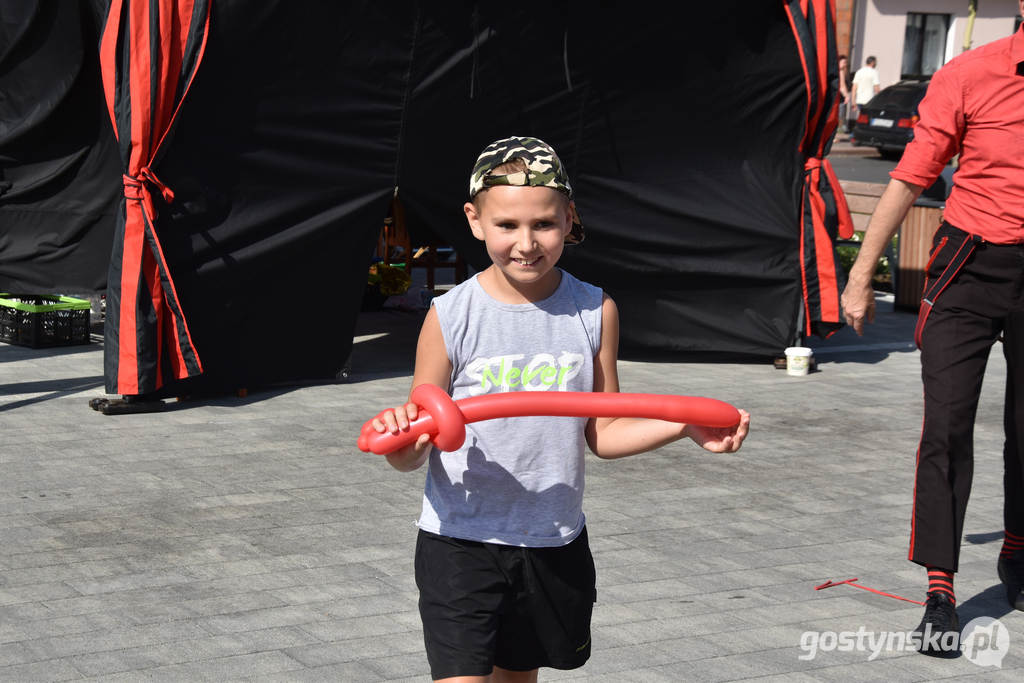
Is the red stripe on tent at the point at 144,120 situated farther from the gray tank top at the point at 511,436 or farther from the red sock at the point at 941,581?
the gray tank top at the point at 511,436

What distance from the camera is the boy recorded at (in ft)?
10.5

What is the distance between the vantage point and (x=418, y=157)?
30.1 feet

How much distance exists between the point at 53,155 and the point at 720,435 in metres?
7.87

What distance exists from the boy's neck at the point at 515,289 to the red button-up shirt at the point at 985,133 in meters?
2.09

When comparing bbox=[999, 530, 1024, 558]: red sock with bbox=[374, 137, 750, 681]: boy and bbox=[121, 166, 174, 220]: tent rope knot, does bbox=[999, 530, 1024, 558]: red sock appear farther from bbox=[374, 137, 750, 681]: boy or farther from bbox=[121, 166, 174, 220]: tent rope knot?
bbox=[121, 166, 174, 220]: tent rope knot

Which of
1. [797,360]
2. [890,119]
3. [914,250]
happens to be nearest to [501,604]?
[797,360]

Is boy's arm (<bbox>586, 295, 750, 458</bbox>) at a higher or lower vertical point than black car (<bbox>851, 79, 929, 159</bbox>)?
lower

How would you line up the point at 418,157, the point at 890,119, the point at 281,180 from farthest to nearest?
the point at 890,119
the point at 418,157
the point at 281,180

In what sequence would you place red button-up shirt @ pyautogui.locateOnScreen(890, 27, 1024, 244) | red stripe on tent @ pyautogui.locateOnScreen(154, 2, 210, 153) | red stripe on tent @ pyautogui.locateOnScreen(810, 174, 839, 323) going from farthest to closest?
1. red stripe on tent @ pyautogui.locateOnScreen(810, 174, 839, 323)
2. red stripe on tent @ pyautogui.locateOnScreen(154, 2, 210, 153)
3. red button-up shirt @ pyautogui.locateOnScreen(890, 27, 1024, 244)

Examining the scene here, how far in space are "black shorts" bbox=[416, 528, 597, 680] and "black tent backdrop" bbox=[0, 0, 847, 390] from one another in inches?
218

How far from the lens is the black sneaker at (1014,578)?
5.39 m

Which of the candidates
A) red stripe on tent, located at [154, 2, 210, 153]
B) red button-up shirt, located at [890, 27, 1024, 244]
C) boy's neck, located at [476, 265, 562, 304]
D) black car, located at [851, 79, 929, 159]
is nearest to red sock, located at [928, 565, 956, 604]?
red button-up shirt, located at [890, 27, 1024, 244]

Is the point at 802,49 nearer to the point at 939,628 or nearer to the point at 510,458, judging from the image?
the point at 939,628

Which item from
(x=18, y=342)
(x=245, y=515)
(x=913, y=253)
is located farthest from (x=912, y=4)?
(x=245, y=515)
